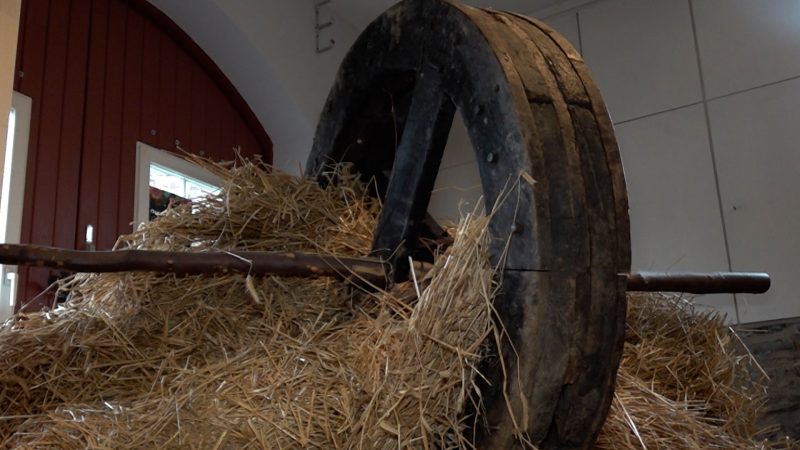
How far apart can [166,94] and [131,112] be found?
27 cm

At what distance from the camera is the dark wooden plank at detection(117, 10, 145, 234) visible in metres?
3.04

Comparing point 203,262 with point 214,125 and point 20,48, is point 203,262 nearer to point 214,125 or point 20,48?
point 20,48

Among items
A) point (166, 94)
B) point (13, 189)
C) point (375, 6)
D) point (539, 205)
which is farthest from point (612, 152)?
point (375, 6)

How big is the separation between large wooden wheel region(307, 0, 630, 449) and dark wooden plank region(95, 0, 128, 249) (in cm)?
212

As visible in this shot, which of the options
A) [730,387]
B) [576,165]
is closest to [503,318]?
[576,165]

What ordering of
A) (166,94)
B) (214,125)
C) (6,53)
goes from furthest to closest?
1. (214,125)
2. (166,94)
3. (6,53)

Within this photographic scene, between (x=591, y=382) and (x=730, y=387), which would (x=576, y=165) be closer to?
(x=591, y=382)

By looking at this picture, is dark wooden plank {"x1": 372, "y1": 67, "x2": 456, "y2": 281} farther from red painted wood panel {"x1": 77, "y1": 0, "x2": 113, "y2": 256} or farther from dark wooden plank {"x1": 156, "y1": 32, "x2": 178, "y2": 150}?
dark wooden plank {"x1": 156, "y1": 32, "x2": 178, "y2": 150}

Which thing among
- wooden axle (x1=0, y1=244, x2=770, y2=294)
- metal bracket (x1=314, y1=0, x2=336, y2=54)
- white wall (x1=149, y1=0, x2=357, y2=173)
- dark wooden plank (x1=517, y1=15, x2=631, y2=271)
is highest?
metal bracket (x1=314, y1=0, x2=336, y2=54)

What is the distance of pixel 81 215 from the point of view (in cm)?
285

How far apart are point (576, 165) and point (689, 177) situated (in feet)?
8.22

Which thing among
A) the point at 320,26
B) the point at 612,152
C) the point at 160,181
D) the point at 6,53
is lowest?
the point at 612,152

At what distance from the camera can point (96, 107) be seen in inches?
118

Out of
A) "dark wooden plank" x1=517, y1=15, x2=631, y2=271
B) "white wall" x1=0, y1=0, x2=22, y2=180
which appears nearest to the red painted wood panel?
"white wall" x1=0, y1=0, x2=22, y2=180
